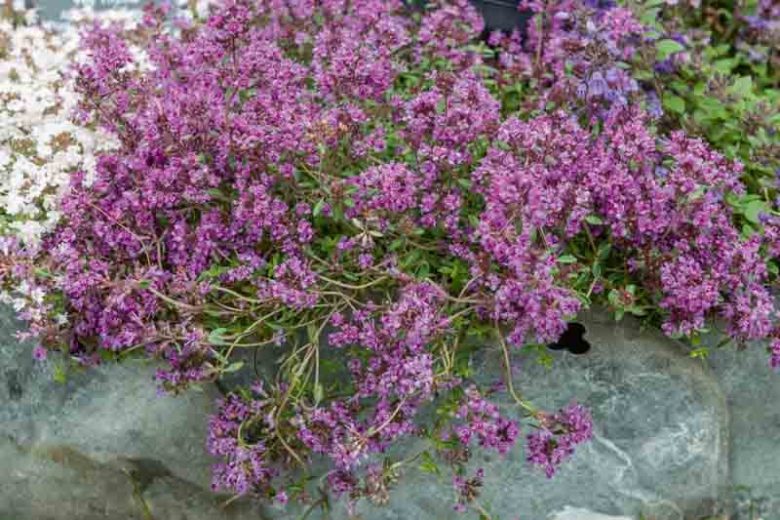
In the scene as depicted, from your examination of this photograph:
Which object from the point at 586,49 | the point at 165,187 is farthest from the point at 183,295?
the point at 586,49

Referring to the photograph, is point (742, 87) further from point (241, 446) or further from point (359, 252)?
point (241, 446)

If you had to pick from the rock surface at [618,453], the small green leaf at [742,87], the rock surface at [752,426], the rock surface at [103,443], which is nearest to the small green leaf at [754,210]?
the rock surface at [752,426]

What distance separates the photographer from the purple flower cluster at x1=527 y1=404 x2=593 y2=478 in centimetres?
258

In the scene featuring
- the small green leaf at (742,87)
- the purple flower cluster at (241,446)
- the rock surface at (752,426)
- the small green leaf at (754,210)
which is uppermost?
the small green leaf at (742,87)

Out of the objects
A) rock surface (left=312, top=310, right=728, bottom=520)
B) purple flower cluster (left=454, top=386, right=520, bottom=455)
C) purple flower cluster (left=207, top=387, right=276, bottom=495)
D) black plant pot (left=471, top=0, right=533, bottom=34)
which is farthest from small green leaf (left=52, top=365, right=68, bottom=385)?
black plant pot (left=471, top=0, right=533, bottom=34)

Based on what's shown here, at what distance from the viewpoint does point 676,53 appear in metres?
3.80

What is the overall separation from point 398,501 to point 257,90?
1.35m

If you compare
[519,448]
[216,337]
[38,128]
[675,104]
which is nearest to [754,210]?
[675,104]

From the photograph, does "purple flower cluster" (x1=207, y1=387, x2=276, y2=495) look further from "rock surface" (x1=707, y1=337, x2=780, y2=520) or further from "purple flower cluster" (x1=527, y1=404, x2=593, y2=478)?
"rock surface" (x1=707, y1=337, x2=780, y2=520)

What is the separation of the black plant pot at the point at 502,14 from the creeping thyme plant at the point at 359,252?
52.9 inches

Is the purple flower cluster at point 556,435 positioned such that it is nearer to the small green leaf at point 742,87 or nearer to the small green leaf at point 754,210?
the small green leaf at point 754,210

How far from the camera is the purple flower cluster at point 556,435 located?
102 inches

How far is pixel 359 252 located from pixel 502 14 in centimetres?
211

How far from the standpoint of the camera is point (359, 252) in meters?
2.77
